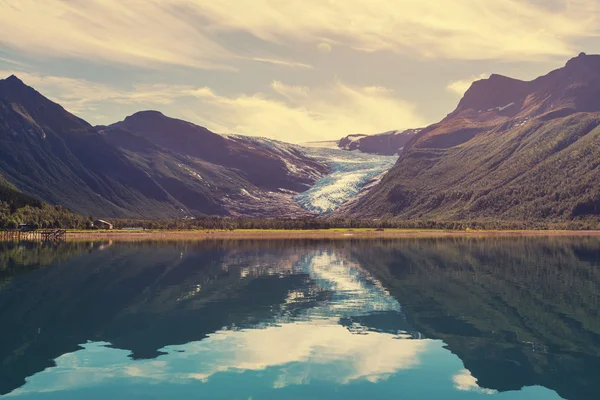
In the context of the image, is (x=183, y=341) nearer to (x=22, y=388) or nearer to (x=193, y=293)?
(x=22, y=388)

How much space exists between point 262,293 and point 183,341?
24106 mm

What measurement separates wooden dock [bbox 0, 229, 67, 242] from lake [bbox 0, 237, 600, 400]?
114983mm

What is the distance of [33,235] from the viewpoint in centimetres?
19225

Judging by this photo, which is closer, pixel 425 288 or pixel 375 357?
pixel 375 357

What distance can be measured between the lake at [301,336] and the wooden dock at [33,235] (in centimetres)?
11498

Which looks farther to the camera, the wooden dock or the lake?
the wooden dock

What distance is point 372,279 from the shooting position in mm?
76562

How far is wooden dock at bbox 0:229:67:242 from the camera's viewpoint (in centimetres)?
18488

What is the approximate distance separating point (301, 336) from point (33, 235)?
567 feet

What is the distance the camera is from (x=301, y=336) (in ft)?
136

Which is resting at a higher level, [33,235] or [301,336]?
[301,336]

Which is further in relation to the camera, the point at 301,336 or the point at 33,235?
the point at 33,235

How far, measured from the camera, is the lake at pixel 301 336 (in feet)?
99.5

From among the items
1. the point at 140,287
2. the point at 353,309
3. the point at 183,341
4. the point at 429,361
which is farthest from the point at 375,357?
the point at 140,287
